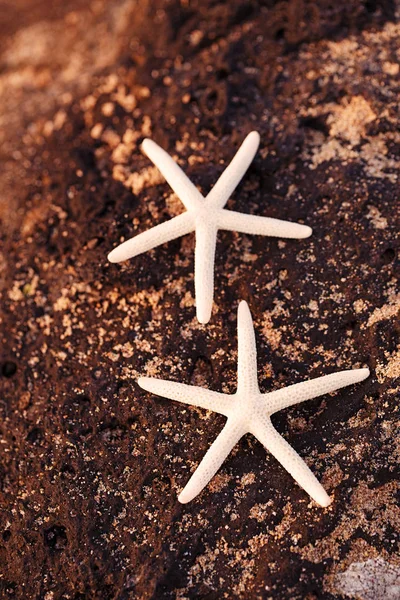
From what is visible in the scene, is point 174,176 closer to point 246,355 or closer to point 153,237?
point 153,237

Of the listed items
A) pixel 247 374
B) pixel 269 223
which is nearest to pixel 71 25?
pixel 269 223

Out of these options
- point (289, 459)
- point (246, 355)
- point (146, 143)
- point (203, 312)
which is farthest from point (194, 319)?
point (146, 143)

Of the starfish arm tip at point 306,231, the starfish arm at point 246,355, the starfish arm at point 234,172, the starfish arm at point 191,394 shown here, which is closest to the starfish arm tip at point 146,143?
the starfish arm at point 234,172

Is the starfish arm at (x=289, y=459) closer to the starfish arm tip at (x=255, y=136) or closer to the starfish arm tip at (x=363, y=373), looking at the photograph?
the starfish arm tip at (x=363, y=373)

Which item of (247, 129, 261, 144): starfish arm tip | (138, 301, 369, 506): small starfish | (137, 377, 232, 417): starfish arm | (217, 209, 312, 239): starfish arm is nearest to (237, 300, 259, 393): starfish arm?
(138, 301, 369, 506): small starfish

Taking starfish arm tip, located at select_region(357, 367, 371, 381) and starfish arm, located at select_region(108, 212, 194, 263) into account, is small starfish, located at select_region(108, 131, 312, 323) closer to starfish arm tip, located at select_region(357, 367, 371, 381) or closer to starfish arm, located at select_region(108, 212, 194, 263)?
starfish arm, located at select_region(108, 212, 194, 263)

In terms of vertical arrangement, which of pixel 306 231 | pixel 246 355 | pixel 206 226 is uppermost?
pixel 206 226

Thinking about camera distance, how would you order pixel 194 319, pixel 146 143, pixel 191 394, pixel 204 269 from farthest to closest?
pixel 146 143 → pixel 194 319 → pixel 204 269 → pixel 191 394
